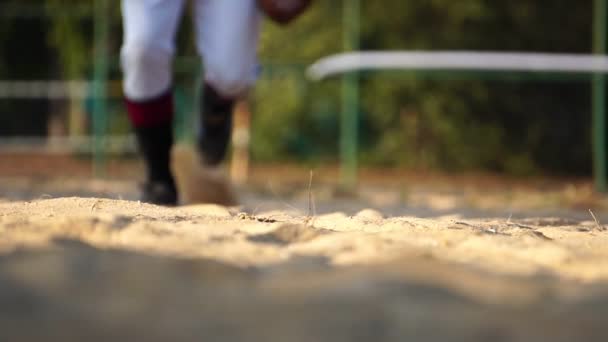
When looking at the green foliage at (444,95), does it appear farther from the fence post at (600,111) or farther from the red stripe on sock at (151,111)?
the red stripe on sock at (151,111)

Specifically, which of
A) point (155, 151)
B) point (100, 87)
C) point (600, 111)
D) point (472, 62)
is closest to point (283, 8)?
point (155, 151)

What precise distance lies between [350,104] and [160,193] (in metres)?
4.26

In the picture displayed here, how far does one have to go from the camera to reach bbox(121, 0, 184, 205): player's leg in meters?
2.80

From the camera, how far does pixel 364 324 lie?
3.43 ft

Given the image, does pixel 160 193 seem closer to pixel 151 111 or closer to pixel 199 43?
pixel 151 111

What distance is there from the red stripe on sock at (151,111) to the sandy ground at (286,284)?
1.33 m

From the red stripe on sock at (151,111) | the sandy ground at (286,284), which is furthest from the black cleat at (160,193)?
the sandy ground at (286,284)

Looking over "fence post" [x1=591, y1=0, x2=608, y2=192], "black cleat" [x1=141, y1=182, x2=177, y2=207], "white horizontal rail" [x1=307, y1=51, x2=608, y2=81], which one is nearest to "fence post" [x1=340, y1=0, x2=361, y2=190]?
"white horizontal rail" [x1=307, y1=51, x2=608, y2=81]

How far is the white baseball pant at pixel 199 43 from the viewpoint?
2.80 metres

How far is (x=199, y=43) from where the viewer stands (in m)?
3.08

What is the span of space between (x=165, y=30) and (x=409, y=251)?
1.64m

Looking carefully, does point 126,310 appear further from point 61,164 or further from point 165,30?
point 61,164

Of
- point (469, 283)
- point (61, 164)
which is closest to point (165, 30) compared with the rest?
point (469, 283)

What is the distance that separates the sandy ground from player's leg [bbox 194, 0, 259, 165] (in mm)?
1375
